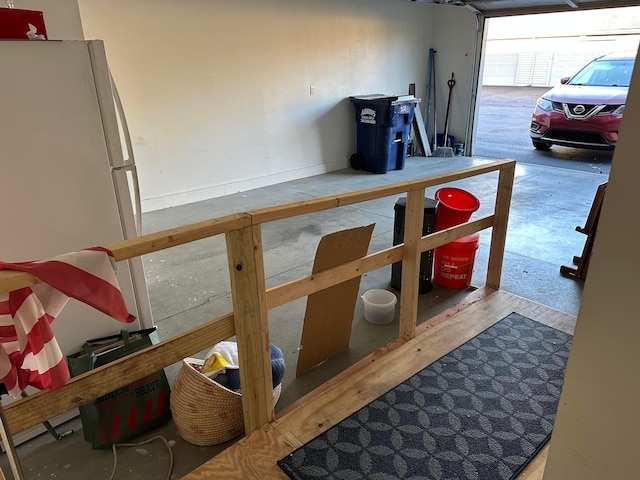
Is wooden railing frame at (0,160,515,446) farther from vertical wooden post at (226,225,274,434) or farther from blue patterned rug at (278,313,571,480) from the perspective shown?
blue patterned rug at (278,313,571,480)

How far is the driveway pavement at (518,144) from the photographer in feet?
24.2

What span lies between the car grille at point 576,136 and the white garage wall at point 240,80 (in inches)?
114

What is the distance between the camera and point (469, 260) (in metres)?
3.24

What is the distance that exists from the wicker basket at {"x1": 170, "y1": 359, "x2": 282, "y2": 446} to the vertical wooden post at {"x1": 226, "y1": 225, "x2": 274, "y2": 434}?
0.11m

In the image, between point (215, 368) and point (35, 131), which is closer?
point (35, 131)

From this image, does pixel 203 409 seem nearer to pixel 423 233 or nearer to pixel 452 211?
pixel 423 233

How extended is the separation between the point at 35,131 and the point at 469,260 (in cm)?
272

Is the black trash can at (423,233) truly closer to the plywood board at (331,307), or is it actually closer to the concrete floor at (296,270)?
the concrete floor at (296,270)

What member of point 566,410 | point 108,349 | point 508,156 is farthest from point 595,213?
point 508,156

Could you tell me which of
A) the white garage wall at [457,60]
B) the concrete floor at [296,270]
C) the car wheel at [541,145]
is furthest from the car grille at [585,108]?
the white garage wall at [457,60]

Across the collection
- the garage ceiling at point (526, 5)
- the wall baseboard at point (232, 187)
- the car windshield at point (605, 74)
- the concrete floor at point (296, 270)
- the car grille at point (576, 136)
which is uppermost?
the garage ceiling at point (526, 5)

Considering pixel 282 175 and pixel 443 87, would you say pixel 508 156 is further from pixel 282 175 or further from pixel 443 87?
pixel 282 175

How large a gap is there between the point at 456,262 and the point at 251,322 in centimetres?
197

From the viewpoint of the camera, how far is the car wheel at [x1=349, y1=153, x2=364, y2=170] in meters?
7.13
